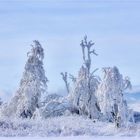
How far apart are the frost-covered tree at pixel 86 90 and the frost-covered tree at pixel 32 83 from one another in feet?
7.65

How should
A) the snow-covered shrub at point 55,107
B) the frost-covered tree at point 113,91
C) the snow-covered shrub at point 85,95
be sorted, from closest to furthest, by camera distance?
1. the frost-covered tree at point 113,91
2. the snow-covered shrub at point 55,107
3. the snow-covered shrub at point 85,95

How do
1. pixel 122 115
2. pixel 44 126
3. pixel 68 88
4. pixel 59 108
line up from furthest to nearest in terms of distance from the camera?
1. pixel 68 88
2. pixel 59 108
3. pixel 122 115
4. pixel 44 126

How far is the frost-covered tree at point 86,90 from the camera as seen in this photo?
3916 cm

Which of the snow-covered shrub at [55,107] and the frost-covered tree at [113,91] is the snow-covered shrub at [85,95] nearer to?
the snow-covered shrub at [55,107]

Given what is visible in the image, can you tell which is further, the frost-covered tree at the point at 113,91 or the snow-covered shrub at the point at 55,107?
the snow-covered shrub at the point at 55,107

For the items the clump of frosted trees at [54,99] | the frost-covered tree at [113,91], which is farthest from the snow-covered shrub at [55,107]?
the frost-covered tree at [113,91]

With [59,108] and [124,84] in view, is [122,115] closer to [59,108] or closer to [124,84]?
[124,84]

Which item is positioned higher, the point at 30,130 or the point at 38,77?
the point at 38,77

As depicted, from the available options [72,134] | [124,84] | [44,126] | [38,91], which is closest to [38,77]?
[38,91]

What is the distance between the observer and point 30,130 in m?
21.4

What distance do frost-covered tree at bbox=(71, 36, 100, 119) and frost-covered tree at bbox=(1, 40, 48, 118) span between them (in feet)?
7.65

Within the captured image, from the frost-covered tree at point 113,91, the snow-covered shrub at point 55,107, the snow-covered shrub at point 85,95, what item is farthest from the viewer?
the snow-covered shrub at point 85,95

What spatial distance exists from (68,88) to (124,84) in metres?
12.3

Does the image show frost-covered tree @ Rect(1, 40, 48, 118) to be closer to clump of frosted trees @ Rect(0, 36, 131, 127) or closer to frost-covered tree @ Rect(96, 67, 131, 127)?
clump of frosted trees @ Rect(0, 36, 131, 127)
